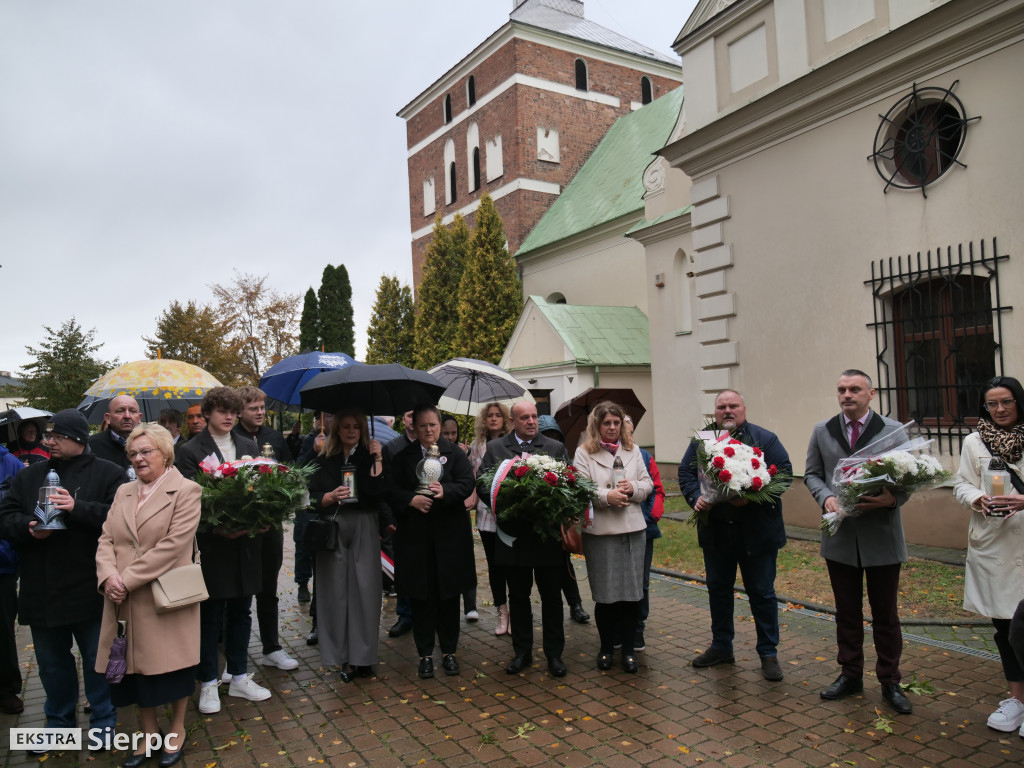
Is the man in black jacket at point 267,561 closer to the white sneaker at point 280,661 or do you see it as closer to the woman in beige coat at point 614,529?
the white sneaker at point 280,661

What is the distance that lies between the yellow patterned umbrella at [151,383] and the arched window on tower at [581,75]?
2660 cm

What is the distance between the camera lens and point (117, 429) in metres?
6.14

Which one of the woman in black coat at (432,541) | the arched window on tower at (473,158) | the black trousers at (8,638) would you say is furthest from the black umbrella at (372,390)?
the arched window on tower at (473,158)

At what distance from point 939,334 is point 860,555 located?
18.5 ft

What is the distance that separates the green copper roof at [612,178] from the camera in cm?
2569

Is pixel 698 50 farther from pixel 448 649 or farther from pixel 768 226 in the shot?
pixel 448 649

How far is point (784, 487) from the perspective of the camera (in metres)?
5.45

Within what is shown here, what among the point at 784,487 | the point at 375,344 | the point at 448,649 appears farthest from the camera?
the point at 375,344

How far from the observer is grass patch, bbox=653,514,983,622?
23.2ft

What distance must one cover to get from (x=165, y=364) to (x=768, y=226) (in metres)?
8.67

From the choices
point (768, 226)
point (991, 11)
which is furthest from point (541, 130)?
point (991, 11)

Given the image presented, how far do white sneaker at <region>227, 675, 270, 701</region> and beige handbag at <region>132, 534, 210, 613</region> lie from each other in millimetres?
1315

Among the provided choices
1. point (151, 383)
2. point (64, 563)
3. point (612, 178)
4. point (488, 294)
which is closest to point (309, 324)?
point (488, 294)

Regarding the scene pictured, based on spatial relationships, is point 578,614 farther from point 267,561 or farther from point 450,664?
point 267,561
